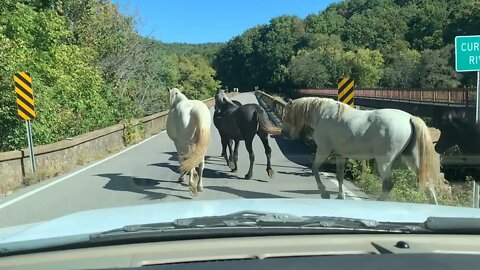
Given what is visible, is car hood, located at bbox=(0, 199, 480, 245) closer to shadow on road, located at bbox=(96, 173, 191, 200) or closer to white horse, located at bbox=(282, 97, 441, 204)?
white horse, located at bbox=(282, 97, 441, 204)

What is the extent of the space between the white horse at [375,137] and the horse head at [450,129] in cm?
83

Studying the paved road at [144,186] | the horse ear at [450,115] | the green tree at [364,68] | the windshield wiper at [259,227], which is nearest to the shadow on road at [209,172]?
the paved road at [144,186]

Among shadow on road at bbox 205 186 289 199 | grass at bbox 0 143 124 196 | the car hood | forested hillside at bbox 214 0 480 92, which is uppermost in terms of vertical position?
forested hillside at bbox 214 0 480 92

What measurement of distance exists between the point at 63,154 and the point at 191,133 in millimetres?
6216

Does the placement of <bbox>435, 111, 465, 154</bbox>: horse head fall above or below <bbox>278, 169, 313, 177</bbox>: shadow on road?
above

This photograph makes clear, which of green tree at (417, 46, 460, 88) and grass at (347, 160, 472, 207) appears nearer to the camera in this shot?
grass at (347, 160, 472, 207)

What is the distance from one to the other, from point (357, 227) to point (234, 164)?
430 inches

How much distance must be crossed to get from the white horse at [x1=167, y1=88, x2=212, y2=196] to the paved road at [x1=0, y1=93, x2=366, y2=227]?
509 mm

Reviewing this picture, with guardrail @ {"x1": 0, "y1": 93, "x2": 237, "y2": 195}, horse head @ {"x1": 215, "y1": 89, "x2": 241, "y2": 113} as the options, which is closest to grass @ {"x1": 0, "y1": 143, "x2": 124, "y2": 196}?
guardrail @ {"x1": 0, "y1": 93, "x2": 237, "y2": 195}

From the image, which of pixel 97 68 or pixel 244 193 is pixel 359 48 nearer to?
pixel 97 68

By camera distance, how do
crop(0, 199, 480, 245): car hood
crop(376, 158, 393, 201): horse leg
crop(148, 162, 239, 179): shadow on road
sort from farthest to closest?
crop(148, 162, 239, 179): shadow on road, crop(376, 158, 393, 201): horse leg, crop(0, 199, 480, 245): car hood

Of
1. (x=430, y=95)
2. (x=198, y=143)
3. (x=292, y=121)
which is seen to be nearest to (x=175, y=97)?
(x=198, y=143)

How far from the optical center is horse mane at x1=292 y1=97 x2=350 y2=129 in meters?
8.73

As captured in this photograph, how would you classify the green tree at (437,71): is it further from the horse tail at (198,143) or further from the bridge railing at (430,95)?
the horse tail at (198,143)
